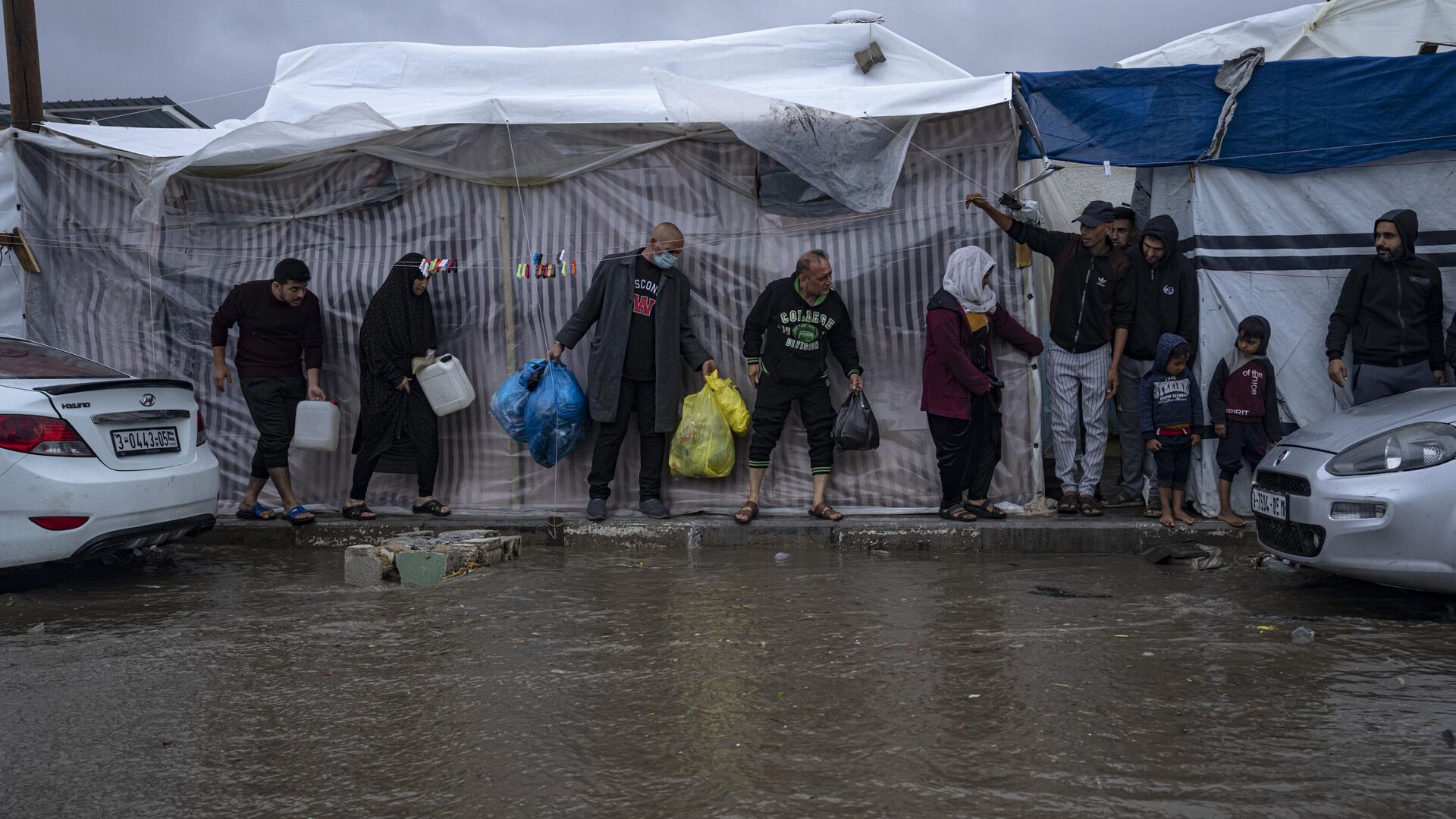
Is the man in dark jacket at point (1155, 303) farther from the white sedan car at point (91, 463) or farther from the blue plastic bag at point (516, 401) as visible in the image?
the white sedan car at point (91, 463)

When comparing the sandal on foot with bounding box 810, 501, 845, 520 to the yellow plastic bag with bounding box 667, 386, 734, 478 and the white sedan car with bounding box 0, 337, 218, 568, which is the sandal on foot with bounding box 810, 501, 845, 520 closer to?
the yellow plastic bag with bounding box 667, 386, 734, 478

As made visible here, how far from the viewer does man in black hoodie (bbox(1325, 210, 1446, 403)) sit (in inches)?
270

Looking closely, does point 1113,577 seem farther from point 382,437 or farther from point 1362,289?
point 382,437

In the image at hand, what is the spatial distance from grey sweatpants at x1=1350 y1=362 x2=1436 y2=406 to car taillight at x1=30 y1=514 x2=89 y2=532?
7.46 m

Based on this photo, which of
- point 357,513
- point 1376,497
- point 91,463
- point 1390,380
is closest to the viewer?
point 1376,497

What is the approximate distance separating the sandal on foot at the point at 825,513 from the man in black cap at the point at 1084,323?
149 centimetres

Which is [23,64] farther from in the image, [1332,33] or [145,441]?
[1332,33]

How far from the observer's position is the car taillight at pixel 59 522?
19.3ft

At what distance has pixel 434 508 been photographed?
8172 mm

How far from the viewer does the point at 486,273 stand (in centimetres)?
828

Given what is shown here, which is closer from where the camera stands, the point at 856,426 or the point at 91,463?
the point at 91,463

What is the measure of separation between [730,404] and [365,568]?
2.65 meters

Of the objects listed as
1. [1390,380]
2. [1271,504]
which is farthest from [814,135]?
[1390,380]

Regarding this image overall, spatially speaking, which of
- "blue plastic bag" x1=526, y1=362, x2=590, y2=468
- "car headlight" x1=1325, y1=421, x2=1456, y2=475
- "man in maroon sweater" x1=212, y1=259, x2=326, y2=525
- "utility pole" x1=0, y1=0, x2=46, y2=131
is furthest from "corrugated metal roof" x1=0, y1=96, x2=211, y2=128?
"car headlight" x1=1325, y1=421, x2=1456, y2=475
